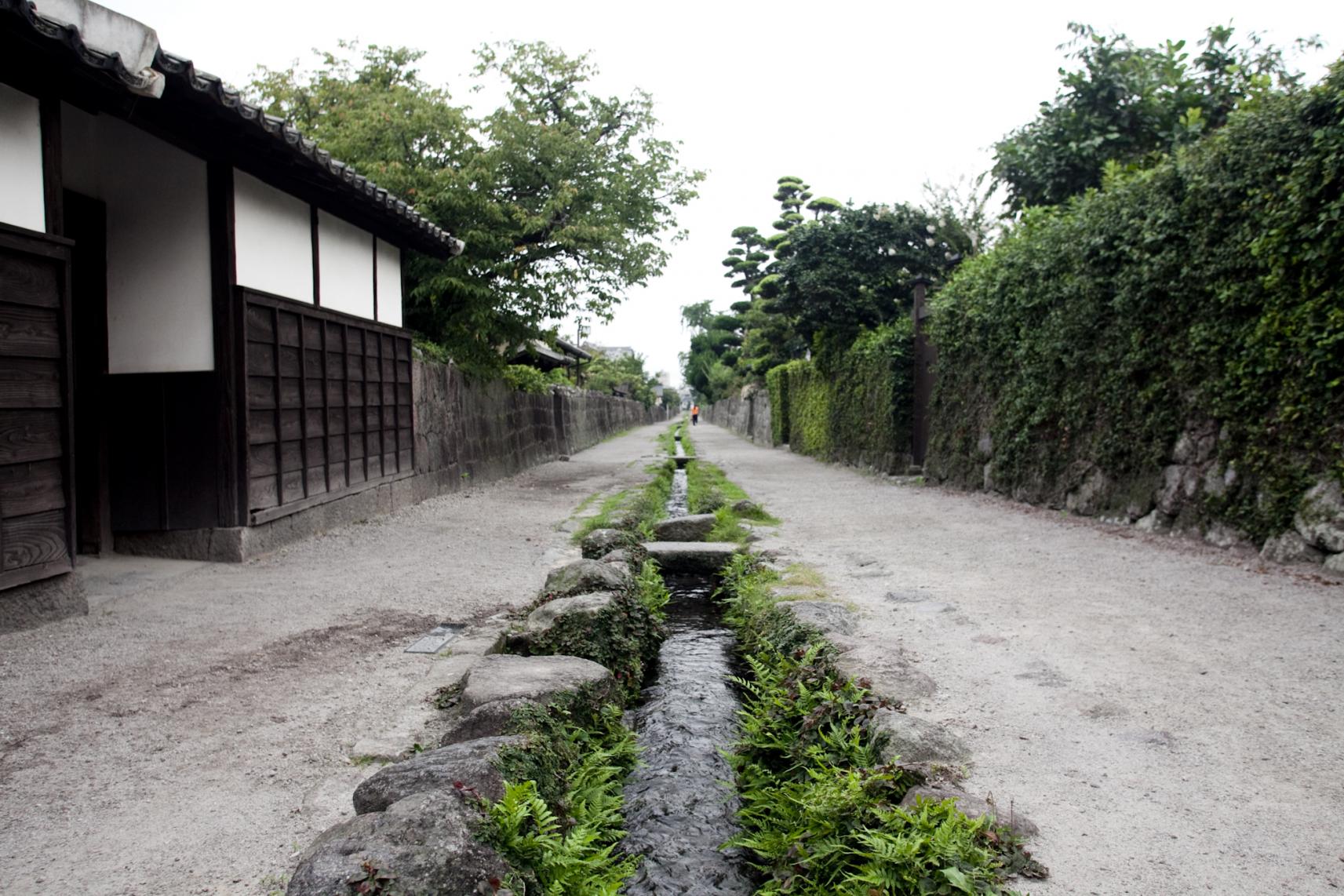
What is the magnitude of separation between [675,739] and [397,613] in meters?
2.28

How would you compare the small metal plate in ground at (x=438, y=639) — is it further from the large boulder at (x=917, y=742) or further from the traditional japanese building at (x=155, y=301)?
the large boulder at (x=917, y=742)

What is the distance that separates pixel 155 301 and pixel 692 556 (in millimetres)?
4952

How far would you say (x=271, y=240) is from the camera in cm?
738

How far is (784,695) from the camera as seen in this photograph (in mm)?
3715

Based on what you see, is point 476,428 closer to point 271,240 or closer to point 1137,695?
point 271,240

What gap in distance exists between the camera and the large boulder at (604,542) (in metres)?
6.78

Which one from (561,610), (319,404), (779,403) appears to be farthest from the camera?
(779,403)

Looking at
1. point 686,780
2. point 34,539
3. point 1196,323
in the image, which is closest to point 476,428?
point 34,539

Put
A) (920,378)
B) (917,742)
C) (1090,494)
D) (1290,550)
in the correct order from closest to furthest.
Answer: (917,742) < (1290,550) < (1090,494) < (920,378)

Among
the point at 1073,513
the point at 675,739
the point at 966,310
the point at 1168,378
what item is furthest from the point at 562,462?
the point at 675,739

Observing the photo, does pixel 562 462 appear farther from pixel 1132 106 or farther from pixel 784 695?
pixel 784 695

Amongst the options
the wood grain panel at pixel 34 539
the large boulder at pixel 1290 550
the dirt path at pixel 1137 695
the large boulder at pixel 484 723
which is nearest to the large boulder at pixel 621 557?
the dirt path at pixel 1137 695

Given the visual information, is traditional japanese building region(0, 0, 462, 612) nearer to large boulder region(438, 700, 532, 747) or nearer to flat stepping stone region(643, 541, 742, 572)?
large boulder region(438, 700, 532, 747)

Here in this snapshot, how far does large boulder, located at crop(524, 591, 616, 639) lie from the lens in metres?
4.07
